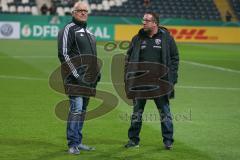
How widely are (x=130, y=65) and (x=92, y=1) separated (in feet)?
122

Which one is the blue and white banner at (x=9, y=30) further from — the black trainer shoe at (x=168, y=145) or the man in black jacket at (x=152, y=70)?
the black trainer shoe at (x=168, y=145)

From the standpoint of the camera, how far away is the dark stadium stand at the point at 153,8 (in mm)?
45031

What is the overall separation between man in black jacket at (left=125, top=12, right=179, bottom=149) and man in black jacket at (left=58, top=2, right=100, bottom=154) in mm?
687

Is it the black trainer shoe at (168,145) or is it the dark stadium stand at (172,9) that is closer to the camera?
the black trainer shoe at (168,145)

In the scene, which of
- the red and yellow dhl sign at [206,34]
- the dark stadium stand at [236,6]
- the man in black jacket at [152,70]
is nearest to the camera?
the man in black jacket at [152,70]

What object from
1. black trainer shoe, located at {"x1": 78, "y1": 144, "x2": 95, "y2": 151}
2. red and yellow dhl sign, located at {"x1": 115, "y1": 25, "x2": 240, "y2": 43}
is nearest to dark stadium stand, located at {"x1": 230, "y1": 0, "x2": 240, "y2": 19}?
red and yellow dhl sign, located at {"x1": 115, "y1": 25, "x2": 240, "y2": 43}

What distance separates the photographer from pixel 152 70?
9.52 meters

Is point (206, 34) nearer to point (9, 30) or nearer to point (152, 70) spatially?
point (9, 30)

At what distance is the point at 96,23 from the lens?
3991cm

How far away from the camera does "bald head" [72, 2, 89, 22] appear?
8859 mm

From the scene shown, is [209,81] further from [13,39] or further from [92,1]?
[92,1]

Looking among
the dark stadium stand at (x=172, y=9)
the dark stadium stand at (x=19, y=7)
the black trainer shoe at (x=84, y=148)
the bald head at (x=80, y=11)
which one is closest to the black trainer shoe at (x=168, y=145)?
the black trainer shoe at (x=84, y=148)

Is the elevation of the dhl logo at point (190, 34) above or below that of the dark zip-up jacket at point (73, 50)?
below

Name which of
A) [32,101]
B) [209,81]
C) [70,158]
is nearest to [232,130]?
[70,158]
